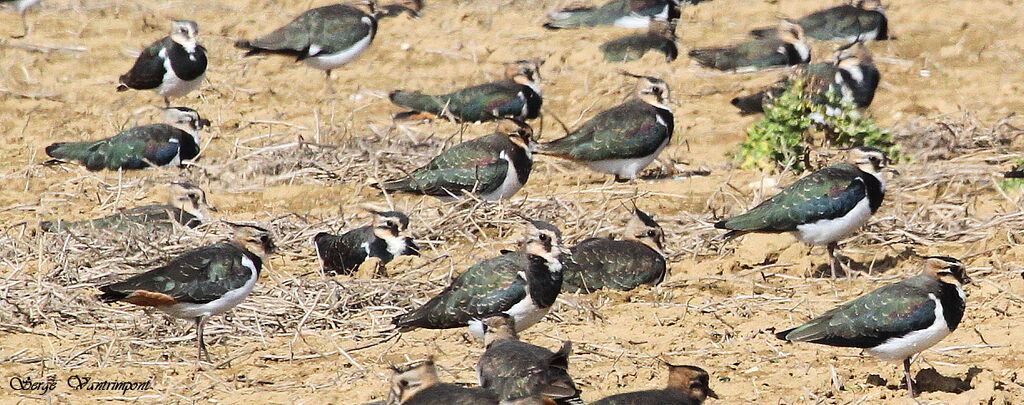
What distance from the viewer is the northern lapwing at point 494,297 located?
29.9 feet

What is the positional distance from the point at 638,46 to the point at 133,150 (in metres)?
6.12

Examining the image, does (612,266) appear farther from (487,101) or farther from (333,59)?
(333,59)

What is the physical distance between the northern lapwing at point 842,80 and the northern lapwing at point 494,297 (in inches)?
223

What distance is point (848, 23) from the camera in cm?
1819

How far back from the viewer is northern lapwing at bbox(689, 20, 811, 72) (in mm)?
17141

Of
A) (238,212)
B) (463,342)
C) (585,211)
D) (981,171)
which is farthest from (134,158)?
(981,171)

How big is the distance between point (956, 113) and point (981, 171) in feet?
7.38

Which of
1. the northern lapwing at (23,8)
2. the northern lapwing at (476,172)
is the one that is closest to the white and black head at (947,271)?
the northern lapwing at (476,172)

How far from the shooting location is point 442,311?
9141 millimetres

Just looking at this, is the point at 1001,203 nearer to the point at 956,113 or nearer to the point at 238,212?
the point at 956,113

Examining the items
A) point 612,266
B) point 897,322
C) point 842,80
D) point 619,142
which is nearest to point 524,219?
point 612,266

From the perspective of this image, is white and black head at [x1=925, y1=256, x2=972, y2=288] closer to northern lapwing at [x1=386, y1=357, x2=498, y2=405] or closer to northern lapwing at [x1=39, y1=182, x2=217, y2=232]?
northern lapwing at [x1=386, y1=357, x2=498, y2=405]

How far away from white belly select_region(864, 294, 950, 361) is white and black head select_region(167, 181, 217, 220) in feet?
19.1

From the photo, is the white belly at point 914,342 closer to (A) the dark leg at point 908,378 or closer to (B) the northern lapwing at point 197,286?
(A) the dark leg at point 908,378
